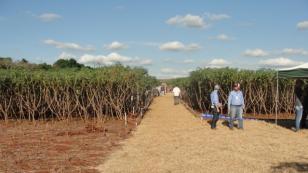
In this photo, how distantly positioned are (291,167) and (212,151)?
7.42 feet

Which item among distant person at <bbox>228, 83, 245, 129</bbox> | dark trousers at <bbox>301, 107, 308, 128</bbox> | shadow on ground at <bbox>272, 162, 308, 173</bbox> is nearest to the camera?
shadow on ground at <bbox>272, 162, 308, 173</bbox>

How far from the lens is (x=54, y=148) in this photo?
10688 mm

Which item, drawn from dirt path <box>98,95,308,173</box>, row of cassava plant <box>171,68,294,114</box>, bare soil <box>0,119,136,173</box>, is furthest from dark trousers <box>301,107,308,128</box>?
row of cassava plant <box>171,68,294,114</box>

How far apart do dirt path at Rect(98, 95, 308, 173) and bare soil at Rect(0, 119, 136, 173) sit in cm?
48

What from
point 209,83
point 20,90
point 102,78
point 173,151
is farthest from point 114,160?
point 209,83

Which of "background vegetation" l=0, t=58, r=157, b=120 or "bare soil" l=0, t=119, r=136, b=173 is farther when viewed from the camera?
"background vegetation" l=0, t=58, r=157, b=120

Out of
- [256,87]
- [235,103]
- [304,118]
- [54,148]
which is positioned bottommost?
[54,148]

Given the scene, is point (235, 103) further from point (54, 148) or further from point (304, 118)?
point (54, 148)

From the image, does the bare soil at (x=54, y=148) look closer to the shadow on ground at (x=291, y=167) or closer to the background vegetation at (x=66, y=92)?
the background vegetation at (x=66, y=92)

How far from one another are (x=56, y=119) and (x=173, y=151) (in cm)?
1054

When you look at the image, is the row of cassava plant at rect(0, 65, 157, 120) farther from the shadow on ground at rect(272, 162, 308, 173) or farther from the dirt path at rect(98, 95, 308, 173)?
the shadow on ground at rect(272, 162, 308, 173)

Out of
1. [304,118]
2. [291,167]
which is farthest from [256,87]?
[291,167]

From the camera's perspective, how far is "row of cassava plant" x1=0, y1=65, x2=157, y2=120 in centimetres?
1848

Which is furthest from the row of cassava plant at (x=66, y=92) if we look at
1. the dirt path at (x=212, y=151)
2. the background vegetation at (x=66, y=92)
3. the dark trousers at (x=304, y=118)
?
the dark trousers at (x=304, y=118)
